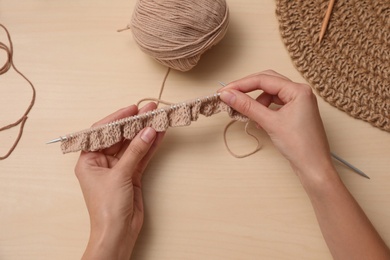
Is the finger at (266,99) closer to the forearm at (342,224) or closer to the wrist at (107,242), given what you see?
the forearm at (342,224)

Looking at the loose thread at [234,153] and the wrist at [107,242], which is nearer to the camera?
the wrist at [107,242]

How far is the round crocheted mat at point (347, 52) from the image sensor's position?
77cm

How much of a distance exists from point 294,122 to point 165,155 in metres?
0.28

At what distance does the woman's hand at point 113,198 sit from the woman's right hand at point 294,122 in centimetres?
19

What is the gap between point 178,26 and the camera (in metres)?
0.69

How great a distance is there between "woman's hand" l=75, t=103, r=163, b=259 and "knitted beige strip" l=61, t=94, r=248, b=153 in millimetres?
21

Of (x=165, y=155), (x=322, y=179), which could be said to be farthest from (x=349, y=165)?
(x=165, y=155)

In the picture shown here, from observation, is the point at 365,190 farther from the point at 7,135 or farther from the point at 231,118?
the point at 7,135

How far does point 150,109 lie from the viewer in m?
0.73

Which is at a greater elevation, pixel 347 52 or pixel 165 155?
pixel 347 52

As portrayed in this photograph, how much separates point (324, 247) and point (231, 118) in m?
0.32

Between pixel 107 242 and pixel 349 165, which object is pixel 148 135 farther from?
pixel 349 165

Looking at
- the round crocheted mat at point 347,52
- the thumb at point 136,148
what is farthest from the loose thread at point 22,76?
the round crocheted mat at point 347,52

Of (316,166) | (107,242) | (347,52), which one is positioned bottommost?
(107,242)
